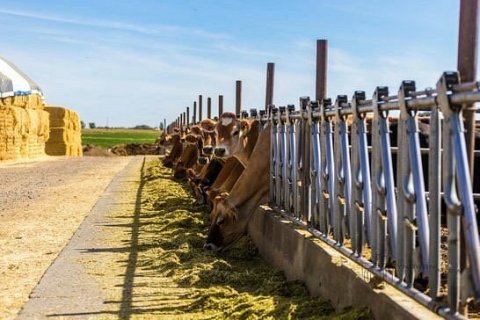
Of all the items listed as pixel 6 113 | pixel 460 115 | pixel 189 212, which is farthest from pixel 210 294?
pixel 6 113

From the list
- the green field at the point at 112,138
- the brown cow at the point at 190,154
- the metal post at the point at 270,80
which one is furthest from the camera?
the green field at the point at 112,138

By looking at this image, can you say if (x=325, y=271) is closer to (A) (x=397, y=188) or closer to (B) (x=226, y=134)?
(A) (x=397, y=188)

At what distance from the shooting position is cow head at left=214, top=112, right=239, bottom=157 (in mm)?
13952

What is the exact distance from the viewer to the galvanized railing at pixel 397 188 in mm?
3947

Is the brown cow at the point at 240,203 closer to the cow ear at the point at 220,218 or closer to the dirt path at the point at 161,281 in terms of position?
the cow ear at the point at 220,218

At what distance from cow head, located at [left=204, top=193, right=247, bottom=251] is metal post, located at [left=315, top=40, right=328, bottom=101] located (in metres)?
1.78

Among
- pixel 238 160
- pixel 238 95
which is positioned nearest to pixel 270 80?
pixel 238 160

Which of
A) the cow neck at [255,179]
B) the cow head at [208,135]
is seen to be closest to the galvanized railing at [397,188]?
the cow neck at [255,179]

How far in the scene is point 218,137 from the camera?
1459cm

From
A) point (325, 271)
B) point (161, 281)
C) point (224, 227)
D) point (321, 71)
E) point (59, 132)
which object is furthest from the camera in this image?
point (59, 132)

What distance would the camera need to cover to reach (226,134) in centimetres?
1416

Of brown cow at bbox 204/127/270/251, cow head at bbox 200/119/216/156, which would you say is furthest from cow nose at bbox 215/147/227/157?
brown cow at bbox 204/127/270/251

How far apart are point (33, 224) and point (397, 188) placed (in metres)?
8.06

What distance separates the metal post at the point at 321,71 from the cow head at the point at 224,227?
178 centimetres
